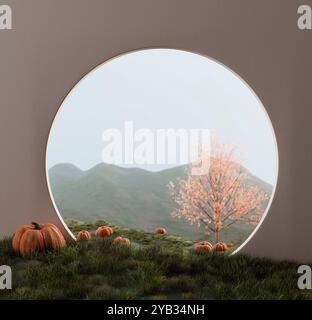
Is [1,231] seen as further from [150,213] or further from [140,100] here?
[140,100]

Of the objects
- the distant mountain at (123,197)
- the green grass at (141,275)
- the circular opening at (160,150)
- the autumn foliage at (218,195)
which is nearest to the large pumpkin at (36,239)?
the green grass at (141,275)

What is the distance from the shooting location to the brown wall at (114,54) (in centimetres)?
373

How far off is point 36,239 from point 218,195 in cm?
359

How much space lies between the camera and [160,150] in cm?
743

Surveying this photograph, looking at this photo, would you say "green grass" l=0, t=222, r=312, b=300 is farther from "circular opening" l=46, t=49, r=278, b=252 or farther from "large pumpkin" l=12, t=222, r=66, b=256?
"circular opening" l=46, t=49, r=278, b=252

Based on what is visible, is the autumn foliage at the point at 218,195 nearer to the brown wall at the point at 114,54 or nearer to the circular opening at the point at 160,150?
the circular opening at the point at 160,150

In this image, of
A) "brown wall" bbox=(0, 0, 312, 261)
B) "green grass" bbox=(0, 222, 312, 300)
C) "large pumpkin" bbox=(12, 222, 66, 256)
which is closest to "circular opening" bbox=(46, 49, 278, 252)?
"brown wall" bbox=(0, 0, 312, 261)

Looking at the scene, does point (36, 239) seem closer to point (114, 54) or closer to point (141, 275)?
point (141, 275)

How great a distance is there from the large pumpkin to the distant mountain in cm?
413

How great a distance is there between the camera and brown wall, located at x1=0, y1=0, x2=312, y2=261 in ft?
12.2

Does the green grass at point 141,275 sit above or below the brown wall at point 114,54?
below

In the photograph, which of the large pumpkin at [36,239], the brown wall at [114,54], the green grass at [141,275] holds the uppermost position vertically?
the brown wall at [114,54]

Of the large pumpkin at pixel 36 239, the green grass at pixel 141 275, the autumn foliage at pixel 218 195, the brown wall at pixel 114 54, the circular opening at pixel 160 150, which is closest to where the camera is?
the green grass at pixel 141 275

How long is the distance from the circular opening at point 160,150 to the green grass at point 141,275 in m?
3.37
